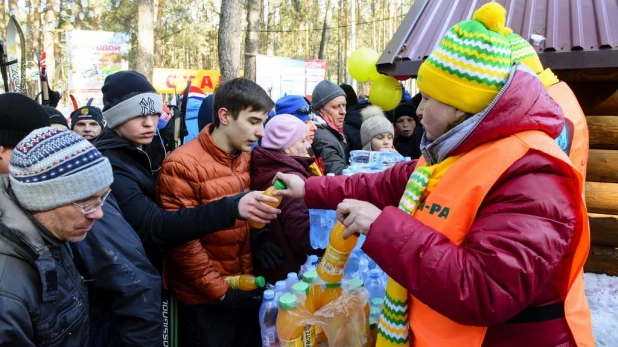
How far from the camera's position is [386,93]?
597 centimetres

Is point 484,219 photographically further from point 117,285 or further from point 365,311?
point 117,285

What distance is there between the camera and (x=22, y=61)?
254 inches

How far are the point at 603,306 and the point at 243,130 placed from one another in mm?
3543

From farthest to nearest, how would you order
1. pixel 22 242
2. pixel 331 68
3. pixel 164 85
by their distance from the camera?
1. pixel 331 68
2. pixel 164 85
3. pixel 22 242

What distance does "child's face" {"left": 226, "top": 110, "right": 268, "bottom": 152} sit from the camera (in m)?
2.83

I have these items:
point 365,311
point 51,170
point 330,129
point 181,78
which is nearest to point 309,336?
point 365,311

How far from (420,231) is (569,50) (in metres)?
3.38

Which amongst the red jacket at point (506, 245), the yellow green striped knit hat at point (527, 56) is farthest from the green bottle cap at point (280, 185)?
the yellow green striped knit hat at point (527, 56)

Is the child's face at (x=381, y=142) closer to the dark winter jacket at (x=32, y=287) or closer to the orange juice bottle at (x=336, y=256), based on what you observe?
the orange juice bottle at (x=336, y=256)

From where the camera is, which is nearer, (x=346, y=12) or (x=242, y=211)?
(x=242, y=211)

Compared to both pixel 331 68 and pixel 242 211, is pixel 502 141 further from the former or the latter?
pixel 331 68

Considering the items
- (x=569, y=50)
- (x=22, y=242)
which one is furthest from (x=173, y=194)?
(x=569, y=50)

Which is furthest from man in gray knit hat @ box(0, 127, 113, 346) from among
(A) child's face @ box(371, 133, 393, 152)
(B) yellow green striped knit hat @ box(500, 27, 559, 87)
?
(A) child's face @ box(371, 133, 393, 152)

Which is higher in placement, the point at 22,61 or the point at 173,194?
the point at 22,61
